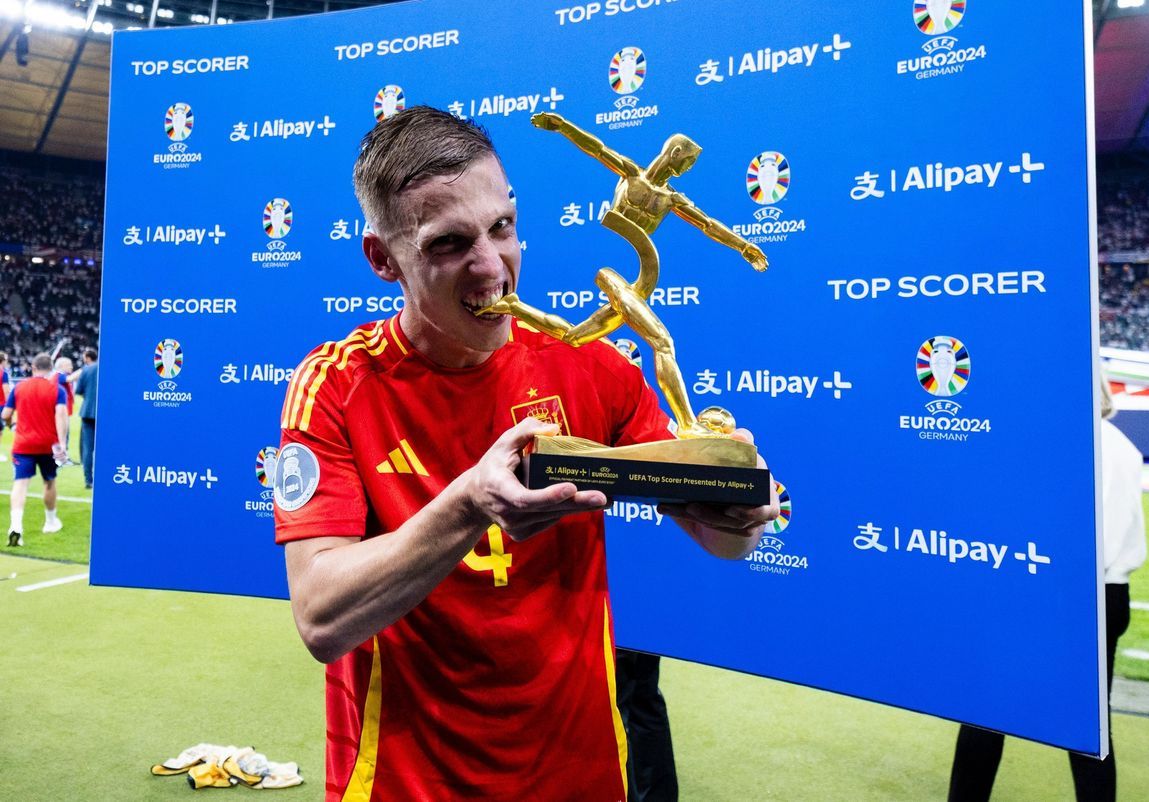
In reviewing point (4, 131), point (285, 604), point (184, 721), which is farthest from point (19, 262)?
point (184, 721)

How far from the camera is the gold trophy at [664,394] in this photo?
1039 millimetres

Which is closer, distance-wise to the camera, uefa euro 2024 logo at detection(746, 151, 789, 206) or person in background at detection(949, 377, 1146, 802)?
person in background at detection(949, 377, 1146, 802)

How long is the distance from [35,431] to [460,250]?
7.27 meters

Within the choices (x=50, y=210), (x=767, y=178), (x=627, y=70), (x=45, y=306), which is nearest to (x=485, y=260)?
(x=767, y=178)

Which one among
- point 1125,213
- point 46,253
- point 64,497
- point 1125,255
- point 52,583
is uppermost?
point 1125,213

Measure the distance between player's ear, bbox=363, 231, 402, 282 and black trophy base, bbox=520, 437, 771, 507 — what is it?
40cm

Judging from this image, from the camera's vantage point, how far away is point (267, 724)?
3740 mm

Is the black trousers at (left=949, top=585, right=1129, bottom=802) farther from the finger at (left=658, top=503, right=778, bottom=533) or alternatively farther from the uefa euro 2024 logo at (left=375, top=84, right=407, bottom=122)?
the uefa euro 2024 logo at (left=375, top=84, right=407, bottom=122)

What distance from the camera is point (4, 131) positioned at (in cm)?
2720

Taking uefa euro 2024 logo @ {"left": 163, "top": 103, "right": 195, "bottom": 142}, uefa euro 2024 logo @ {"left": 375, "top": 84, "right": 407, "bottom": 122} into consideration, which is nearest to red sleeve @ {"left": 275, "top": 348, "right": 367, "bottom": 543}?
uefa euro 2024 logo @ {"left": 375, "top": 84, "right": 407, "bottom": 122}

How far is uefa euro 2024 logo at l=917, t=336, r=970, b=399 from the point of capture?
7.71 ft

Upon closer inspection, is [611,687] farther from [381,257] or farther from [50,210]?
[50,210]

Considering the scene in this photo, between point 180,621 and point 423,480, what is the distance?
4.89m

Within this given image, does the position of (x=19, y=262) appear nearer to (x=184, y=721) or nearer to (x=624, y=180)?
(x=184, y=721)
